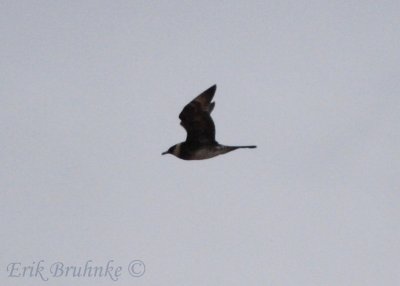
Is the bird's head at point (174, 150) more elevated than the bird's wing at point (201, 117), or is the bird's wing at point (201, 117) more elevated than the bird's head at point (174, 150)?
the bird's wing at point (201, 117)

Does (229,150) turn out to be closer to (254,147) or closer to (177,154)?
(254,147)

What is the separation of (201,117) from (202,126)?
0.64 feet

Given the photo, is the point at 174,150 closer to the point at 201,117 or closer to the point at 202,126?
the point at 202,126

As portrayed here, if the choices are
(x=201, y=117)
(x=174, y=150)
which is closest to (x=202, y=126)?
(x=201, y=117)

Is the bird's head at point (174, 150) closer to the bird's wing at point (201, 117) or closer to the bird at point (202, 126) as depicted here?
the bird at point (202, 126)

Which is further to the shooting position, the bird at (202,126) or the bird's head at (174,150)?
the bird's head at (174,150)

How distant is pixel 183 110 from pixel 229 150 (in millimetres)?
1269

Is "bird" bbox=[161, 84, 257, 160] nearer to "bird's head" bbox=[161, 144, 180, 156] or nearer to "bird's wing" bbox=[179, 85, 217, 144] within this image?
"bird's wing" bbox=[179, 85, 217, 144]

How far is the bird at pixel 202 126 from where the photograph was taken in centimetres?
995

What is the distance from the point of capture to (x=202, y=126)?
1001 centimetres

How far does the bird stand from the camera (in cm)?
995

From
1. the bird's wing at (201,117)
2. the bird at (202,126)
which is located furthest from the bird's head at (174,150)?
the bird's wing at (201,117)

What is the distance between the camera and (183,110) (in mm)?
9969

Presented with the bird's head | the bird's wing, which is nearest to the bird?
the bird's wing
